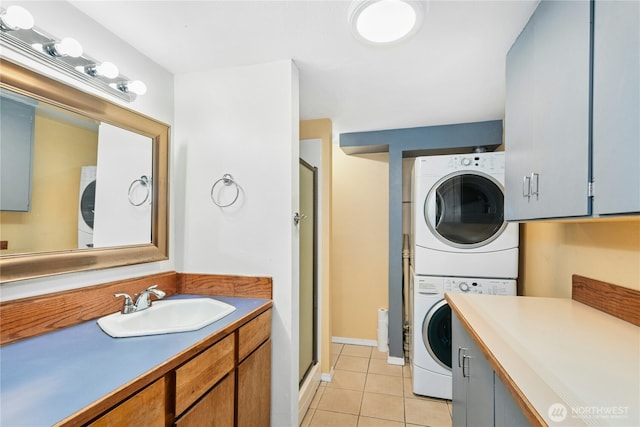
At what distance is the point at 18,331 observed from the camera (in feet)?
3.51

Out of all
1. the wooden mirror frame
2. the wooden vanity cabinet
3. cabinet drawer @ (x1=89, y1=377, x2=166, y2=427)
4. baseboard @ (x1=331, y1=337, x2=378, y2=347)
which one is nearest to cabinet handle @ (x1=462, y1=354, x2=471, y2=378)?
the wooden vanity cabinet

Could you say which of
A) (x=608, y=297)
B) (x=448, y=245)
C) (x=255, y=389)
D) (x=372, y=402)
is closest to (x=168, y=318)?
(x=255, y=389)

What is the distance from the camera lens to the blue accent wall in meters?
2.67

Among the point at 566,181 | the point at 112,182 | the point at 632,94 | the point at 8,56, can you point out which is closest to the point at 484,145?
the point at 566,181

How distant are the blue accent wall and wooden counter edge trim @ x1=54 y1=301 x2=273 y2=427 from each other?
185 centimetres

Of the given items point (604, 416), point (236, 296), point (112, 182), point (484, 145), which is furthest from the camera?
point (484, 145)

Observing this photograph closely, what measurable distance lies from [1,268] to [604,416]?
1.80 metres

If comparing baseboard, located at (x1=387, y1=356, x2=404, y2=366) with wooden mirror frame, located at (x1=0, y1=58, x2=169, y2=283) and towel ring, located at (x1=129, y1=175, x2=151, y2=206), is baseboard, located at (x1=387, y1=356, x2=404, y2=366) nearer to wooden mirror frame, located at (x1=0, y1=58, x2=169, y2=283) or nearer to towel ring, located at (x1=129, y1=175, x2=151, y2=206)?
wooden mirror frame, located at (x1=0, y1=58, x2=169, y2=283)

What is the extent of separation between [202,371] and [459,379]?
1.23m

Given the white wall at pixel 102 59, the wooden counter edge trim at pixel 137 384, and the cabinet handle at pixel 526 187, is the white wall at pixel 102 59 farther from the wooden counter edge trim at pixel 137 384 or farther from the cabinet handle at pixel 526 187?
the cabinet handle at pixel 526 187

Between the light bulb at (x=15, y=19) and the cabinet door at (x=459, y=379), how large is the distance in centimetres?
216

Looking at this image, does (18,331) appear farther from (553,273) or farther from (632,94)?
(553,273)

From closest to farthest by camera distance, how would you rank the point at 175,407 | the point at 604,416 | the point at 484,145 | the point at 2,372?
the point at 604,416 → the point at 2,372 → the point at 175,407 → the point at 484,145

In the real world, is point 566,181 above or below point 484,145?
below
